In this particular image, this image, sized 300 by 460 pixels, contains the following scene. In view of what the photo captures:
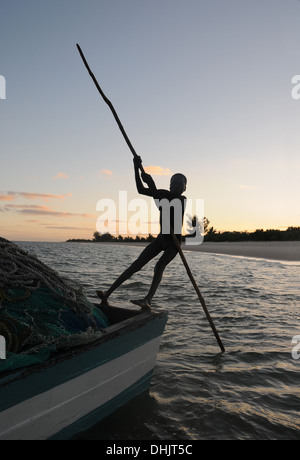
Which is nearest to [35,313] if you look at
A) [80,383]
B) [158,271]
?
[80,383]

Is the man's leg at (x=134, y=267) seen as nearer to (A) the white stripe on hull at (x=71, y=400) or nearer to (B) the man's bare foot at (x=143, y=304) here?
(B) the man's bare foot at (x=143, y=304)

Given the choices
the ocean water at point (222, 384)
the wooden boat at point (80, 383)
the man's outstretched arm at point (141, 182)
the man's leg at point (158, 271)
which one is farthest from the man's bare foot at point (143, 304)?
the man's outstretched arm at point (141, 182)

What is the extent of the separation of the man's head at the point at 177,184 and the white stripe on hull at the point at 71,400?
7.70ft

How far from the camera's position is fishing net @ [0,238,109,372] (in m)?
2.98

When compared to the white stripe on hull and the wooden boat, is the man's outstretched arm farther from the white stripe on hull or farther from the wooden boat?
the white stripe on hull

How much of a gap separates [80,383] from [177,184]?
3232mm

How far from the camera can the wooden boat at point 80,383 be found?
2635mm

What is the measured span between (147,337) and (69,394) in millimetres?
1355

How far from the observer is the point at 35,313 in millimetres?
Result: 3346

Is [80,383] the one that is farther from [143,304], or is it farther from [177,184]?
[177,184]
